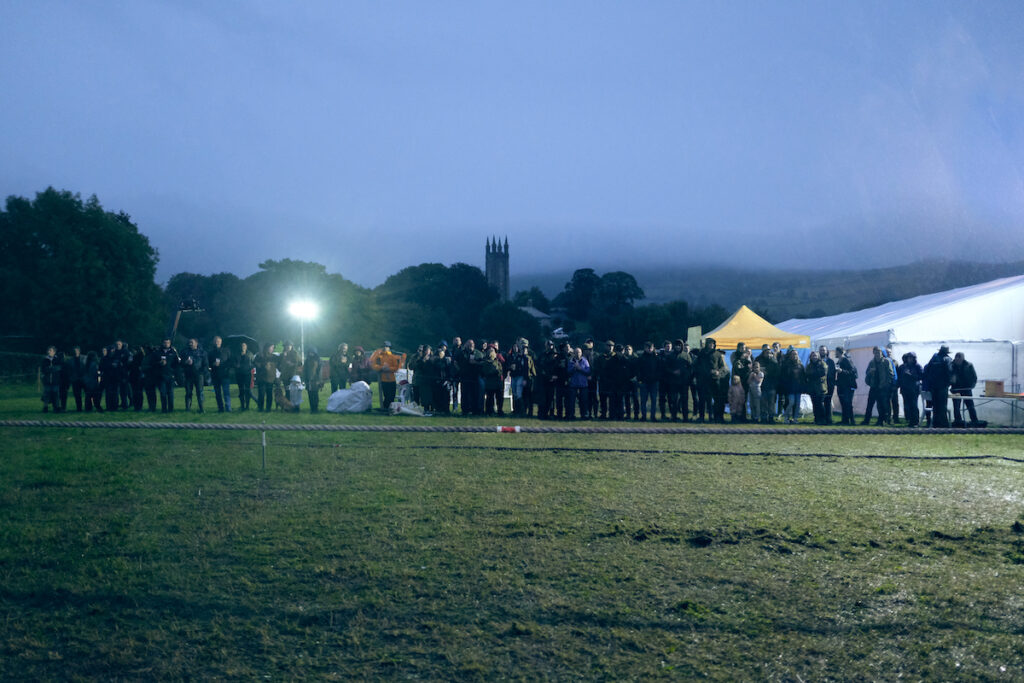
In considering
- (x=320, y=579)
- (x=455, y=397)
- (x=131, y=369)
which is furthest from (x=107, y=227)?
(x=320, y=579)

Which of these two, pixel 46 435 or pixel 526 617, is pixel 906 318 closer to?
pixel 526 617

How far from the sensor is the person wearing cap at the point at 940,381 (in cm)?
1551

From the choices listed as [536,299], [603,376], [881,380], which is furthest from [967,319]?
[536,299]

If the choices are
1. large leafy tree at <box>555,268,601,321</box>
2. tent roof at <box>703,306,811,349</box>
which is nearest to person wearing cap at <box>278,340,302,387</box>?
tent roof at <box>703,306,811,349</box>

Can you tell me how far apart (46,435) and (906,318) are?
19.8 meters

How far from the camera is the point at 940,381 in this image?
15555mm

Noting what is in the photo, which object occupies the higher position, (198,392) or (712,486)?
(198,392)

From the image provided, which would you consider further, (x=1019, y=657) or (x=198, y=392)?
(x=198, y=392)

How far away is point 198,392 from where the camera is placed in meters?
17.0

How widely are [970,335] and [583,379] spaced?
10821mm

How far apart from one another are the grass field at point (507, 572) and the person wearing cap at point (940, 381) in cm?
681

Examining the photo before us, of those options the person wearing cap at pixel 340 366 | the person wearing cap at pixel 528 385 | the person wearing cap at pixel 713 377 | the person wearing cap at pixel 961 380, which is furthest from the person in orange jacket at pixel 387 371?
the person wearing cap at pixel 961 380

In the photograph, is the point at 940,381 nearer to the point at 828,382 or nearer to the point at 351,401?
the point at 828,382

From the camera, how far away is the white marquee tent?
58.0 feet
